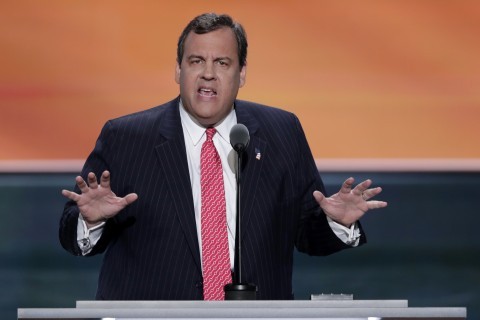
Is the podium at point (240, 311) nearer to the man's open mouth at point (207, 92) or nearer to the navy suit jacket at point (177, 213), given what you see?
the navy suit jacket at point (177, 213)

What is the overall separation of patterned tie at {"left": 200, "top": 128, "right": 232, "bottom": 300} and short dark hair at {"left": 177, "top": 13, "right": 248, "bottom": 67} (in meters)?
0.39

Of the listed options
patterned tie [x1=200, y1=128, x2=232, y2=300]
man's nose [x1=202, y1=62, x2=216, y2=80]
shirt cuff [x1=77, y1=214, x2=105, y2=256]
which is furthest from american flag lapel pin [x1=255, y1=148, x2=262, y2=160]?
shirt cuff [x1=77, y1=214, x2=105, y2=256]

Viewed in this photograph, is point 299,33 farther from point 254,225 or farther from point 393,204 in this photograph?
point 254,225

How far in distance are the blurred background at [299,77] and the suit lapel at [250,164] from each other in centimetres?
96

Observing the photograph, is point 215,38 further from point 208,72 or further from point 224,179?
point 224,179

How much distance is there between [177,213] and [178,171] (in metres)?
0.13

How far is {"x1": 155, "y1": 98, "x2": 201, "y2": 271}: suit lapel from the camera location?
2818 millimetres

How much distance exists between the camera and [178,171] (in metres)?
2.90

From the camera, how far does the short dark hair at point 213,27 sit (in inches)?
118

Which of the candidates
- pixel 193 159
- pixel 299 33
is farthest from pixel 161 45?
pixel 193 159

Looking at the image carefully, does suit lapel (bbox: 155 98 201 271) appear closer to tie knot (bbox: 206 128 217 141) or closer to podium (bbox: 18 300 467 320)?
tie knot (bbox: 206 128 217 141)

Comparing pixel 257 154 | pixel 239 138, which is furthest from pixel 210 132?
pixel 239 138

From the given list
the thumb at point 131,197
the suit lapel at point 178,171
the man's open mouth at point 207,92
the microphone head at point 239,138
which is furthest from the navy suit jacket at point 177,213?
the microphone head at point 239,138

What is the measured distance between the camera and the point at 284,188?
3.02 meters
